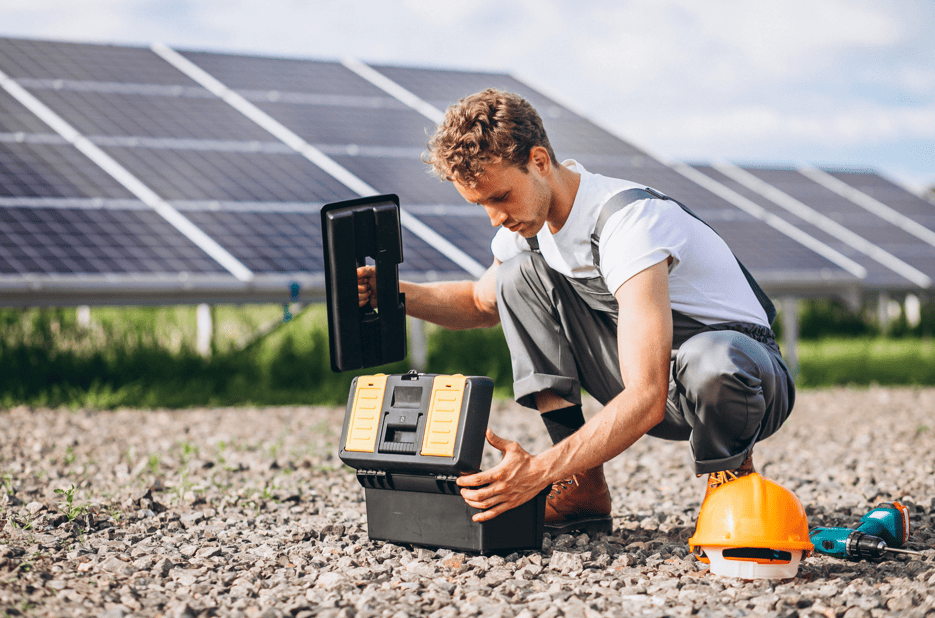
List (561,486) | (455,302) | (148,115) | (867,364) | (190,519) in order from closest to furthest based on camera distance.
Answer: (561,486), (190,519), (455,302), (148,115), (867,364)

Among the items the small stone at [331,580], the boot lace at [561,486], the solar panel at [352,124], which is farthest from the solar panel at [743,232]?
the small stone at [331,580]

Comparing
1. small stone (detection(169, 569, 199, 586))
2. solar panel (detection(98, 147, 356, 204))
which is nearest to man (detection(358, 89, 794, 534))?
small stone (detection(169, 569, 199, 586))

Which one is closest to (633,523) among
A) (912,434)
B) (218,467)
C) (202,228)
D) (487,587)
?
(487,587)

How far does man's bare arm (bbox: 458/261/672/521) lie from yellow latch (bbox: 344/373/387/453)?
12.0 inches

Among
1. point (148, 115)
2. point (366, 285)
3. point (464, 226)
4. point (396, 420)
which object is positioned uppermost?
point (148, 115)

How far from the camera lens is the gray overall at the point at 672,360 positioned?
2121 millimetres

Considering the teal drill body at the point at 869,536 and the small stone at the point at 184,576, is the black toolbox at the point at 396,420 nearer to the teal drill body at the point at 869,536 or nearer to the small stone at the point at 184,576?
the small stone at the point at 184,576

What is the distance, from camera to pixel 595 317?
2479mm

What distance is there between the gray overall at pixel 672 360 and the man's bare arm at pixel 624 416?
177 mm

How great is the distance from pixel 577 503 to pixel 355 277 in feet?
3.08

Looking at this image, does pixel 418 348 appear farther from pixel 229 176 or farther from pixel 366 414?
pixel 366 414

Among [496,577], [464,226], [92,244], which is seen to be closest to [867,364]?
[464,226]

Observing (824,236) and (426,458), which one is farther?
(824,236)

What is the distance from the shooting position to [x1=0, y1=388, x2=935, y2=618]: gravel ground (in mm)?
1850
